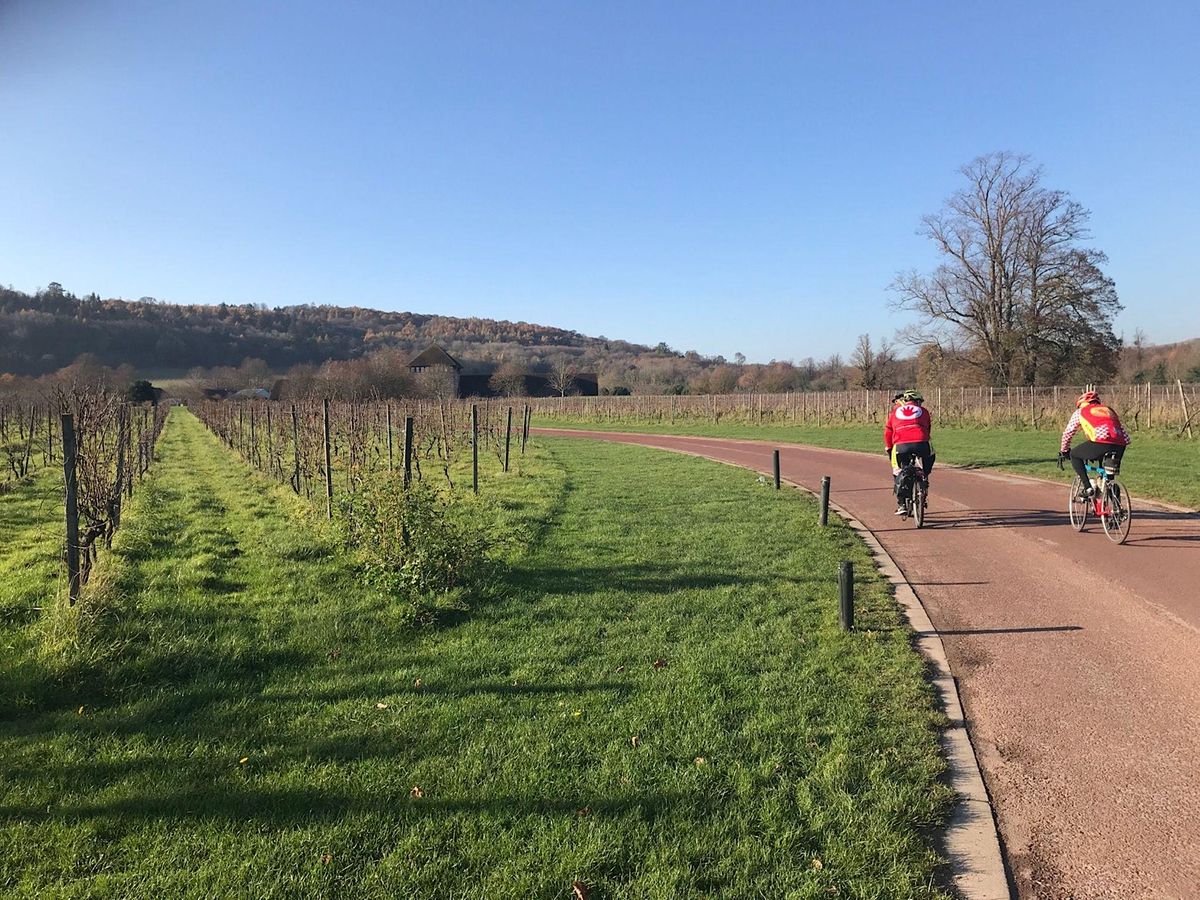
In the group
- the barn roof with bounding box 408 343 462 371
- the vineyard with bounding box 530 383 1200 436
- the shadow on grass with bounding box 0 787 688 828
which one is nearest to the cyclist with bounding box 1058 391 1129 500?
the shadow on grass with bounding box 0 787 688 828

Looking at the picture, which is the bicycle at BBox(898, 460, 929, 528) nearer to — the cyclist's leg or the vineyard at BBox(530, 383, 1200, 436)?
the cyclist's leg

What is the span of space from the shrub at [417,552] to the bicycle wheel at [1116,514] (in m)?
7.12

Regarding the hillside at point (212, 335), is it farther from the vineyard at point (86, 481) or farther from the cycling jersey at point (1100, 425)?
the cycling jersey at point (1100, 425)

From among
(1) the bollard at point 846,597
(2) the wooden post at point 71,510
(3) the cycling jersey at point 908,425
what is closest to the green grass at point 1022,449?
(3) the cycling jersey at point 908,425

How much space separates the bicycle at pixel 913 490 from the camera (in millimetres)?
9672

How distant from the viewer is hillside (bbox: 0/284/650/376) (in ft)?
335

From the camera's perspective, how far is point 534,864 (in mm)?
2795

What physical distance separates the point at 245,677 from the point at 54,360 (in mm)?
117448

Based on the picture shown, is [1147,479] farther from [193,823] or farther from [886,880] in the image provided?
[193,823]

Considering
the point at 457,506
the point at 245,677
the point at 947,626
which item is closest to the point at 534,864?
the point at 245,677

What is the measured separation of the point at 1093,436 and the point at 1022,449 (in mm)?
13520

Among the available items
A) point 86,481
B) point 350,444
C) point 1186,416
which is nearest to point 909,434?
point 350,444

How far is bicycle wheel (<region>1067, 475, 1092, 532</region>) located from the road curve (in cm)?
15

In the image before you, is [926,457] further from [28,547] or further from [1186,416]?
[1186,416]
